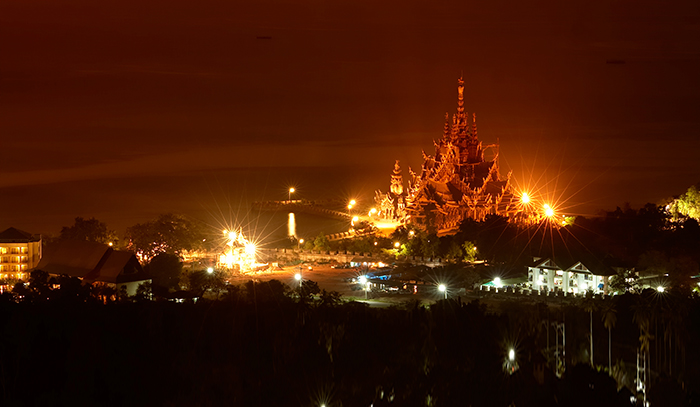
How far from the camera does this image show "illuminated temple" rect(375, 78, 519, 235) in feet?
118

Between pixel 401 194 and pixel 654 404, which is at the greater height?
pixel 401 194

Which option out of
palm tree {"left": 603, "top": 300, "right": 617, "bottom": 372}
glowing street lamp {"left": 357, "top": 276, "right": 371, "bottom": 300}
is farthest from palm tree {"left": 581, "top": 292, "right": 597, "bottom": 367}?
glowing street lamp {"left": 357, "top": 276, "right": 371, "bottom": 300}

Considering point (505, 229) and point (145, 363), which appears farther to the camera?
point (505, 229)

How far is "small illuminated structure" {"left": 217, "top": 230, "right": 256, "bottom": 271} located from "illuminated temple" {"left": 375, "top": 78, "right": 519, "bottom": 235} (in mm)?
9332

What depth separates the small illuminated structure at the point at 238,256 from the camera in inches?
1107

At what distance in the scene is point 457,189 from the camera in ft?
121

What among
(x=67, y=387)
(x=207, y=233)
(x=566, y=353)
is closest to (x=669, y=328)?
(x=566, y=353)

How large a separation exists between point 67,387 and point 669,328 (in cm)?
1269

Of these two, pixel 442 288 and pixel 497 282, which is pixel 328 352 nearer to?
pixel 442 288

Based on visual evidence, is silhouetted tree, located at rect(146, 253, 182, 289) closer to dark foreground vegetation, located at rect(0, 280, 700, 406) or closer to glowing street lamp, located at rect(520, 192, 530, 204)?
dark foreground vegetation, located at rect(0, 280, 700, 406)

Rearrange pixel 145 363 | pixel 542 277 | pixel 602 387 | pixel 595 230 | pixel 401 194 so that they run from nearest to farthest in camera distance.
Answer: pixel 602 387 → pixel 145 363 → pixel 542 277 → pixel 595 230 → pixel 401 194

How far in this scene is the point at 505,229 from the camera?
29938 millimetres

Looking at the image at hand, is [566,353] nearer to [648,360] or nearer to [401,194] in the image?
[648,360]

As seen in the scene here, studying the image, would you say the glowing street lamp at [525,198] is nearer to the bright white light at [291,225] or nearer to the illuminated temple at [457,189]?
the illuminated temple at [457,189]
